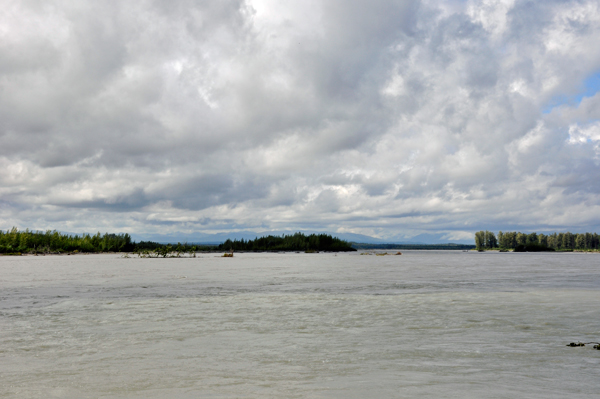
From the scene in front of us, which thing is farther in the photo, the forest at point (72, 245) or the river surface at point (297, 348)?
the forest at point (72, 245)

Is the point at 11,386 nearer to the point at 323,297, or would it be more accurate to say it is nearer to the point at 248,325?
the point at 248,325

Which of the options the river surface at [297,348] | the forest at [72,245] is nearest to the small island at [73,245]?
the forest at [72,245]

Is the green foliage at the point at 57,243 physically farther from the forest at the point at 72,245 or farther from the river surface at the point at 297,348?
the river surface at the point at 297,348

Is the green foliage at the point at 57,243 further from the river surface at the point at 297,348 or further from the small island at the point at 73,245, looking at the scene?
the river surface at the point at 297,348

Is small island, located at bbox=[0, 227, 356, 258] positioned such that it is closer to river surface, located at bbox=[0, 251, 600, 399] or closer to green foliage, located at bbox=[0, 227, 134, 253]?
green foliage, located at bbox=[0, 227, 134, 253]

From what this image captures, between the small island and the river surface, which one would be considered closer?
the river surface

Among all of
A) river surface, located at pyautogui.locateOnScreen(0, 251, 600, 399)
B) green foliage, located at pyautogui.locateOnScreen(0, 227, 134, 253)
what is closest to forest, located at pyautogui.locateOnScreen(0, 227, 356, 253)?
green foliage, located at pyautogui.locateOnScreen(0, 227, 134, 253)

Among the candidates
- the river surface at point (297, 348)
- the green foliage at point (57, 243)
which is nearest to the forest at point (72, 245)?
the green foliage at point (57, 243)

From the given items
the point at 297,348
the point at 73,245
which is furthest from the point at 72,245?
the point at 297,348

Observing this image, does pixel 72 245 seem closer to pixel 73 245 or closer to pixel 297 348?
pixel 73 245

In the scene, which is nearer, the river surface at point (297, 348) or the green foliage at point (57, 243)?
the river surface at point (297, 348)

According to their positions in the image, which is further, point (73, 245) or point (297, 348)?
point (73, 245)

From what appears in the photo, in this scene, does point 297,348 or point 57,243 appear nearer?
point 297,348

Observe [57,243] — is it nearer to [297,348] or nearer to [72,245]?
[72,245]
